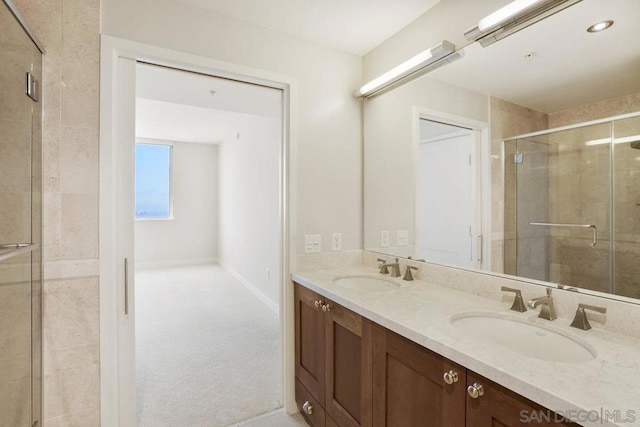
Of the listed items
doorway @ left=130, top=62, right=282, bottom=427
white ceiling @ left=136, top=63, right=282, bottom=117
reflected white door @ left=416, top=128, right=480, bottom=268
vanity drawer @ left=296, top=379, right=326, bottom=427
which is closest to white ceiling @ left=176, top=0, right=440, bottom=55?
doorway @ left=130, top=62, right=282, bottom=427

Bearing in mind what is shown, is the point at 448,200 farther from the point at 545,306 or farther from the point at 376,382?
the point at 376,382

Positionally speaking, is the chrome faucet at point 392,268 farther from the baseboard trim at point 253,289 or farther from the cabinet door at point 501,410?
the baseboard trim at point 253,289

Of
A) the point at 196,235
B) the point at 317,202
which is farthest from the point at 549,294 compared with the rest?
the point at 196,235

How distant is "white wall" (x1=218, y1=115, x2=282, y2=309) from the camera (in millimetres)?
3928

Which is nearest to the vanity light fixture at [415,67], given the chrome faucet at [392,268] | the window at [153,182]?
the chrome faucet at [392,268]

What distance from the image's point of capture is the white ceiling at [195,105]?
2.46 metres

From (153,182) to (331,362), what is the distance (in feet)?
20.0

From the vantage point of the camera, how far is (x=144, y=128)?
5355mm

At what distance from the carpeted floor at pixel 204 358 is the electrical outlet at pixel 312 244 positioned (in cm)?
104

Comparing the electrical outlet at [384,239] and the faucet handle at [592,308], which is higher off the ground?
the electrical outlet at [384,239]

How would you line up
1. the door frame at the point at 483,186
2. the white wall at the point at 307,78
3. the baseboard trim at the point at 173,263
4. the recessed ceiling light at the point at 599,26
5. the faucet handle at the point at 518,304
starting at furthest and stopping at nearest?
the baseboard trim at the point at 173,263 < the white wall at the point at 307,78 < the door frame at the point at 483,186 < the faucet handle at the point at 518,304 < the recessed ceiling light at the point at 599,26

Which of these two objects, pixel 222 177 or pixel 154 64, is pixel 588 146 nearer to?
pixel 154 64

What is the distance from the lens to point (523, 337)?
3.78ft

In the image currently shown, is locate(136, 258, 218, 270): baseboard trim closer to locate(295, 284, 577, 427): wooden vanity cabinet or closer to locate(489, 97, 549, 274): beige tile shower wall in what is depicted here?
locate(295, 284, 577, 427): wooden vanity cabinet
